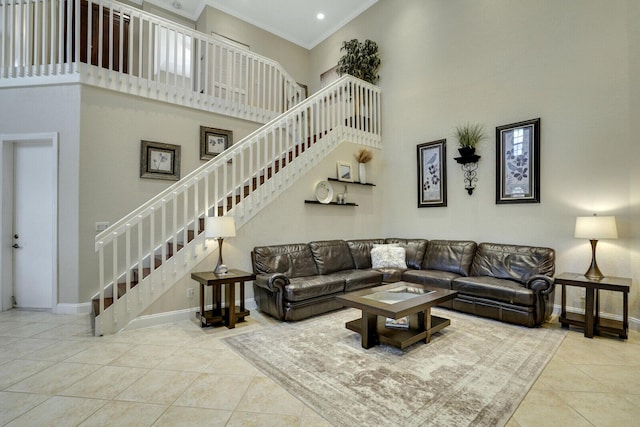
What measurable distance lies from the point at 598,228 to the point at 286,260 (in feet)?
12.4

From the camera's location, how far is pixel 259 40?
762 cm

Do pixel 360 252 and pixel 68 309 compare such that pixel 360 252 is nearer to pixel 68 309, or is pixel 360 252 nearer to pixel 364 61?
pixel 364 61

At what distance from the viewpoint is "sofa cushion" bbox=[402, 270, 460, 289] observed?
13.9ft

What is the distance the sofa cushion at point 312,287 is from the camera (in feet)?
12.2

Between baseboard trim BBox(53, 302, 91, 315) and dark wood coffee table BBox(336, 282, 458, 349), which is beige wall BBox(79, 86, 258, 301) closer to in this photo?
baseboard trim BBox(53, 302, 91, 315)

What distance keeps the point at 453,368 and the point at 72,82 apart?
18.4 ft

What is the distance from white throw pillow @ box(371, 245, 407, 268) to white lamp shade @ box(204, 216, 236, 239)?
2598 mm

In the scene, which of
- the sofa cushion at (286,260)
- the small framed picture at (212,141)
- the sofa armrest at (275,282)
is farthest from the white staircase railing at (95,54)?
the sofa armrest at (275,282)

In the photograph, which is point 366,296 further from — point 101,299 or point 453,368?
point 101,299

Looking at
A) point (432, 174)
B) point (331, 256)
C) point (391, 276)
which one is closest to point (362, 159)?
point (432, 174)

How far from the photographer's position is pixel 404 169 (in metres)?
6.02

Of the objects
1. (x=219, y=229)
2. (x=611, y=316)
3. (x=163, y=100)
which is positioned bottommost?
(x=611, y=316)

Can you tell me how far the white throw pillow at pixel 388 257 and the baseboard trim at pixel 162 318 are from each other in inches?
109

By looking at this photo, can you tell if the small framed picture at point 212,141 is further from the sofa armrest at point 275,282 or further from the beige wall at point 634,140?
the beige wall at point 634,140
